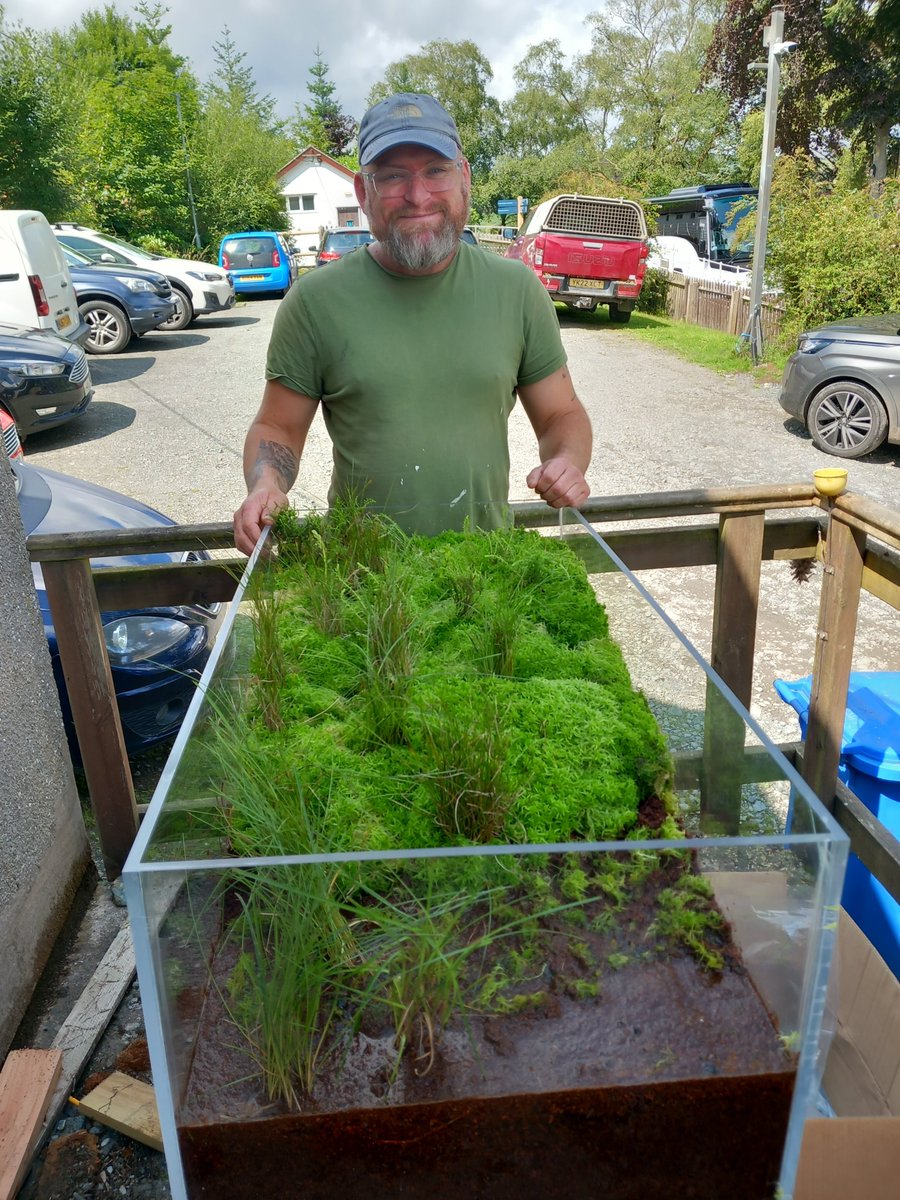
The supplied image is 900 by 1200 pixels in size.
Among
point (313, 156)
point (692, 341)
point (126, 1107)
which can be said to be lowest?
point (692, 341)

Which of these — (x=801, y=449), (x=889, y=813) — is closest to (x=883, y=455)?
(x=801, y=449)

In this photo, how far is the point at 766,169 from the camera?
12805 mm

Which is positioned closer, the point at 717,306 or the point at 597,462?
the point at 597,462

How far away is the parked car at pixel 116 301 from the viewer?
1433 cm

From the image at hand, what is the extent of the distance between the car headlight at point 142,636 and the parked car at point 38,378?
243 inches

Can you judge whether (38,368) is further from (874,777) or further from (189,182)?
(189,182)

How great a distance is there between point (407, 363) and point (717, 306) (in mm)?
16508

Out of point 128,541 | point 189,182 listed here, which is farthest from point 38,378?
point 189,182

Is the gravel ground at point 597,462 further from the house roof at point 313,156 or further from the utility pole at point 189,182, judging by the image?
the house roof at point 313,156

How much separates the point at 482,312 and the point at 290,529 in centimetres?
93

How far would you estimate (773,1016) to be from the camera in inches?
41.5

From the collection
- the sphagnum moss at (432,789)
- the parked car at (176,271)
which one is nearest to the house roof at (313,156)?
the parked car at (176,271)

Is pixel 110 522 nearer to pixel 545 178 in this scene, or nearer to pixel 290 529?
pixel 290 529

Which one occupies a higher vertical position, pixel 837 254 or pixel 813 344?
pixel 837 254
